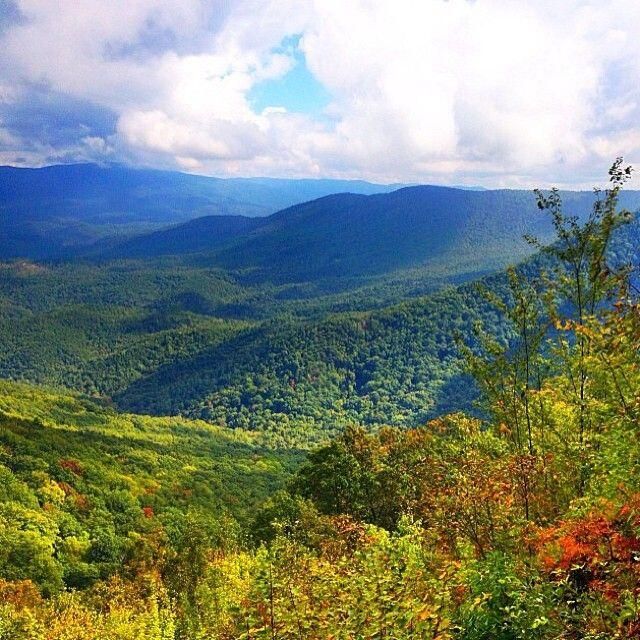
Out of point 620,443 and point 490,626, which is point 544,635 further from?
point 620,443

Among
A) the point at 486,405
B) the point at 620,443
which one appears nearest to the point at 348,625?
the point at 620,443

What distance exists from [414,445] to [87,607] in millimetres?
23232

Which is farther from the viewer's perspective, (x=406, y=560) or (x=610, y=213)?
(x=610, y=213)

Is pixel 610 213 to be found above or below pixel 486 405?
above

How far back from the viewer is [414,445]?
39.4 m

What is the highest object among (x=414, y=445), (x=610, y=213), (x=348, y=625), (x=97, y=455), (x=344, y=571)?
(x=610, y=213)

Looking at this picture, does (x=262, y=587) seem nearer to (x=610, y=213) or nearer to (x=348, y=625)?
(x=348, y=625)

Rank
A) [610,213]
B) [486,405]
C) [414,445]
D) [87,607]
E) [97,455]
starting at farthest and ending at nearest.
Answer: [97,455] < [414,445] < [87,607] < [486,405] < [610,213]

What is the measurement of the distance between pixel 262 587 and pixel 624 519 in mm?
6704

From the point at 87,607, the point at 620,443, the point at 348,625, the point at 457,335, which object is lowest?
the point at 87,607

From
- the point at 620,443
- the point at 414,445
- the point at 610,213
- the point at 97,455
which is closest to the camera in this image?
the point at 620,443

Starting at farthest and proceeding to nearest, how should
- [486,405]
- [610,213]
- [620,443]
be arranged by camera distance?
[486,405] → [610,213] → [620,443]

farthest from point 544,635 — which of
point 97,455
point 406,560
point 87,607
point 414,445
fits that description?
point 97,455

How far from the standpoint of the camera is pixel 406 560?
1081 cm
